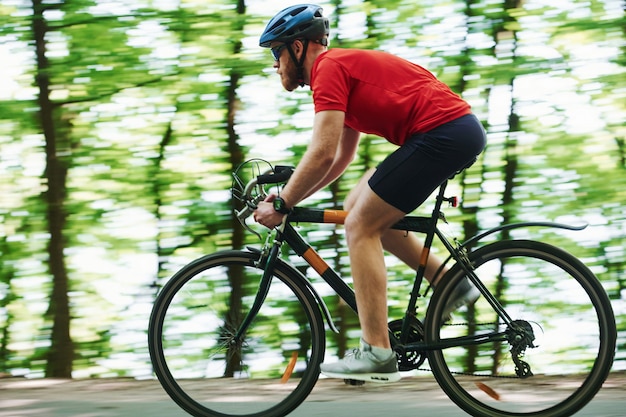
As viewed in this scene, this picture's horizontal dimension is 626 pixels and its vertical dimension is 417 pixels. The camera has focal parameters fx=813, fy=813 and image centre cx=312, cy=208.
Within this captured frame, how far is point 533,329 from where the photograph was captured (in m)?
4.09


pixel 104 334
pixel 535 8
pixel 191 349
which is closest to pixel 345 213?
pixel 191 349

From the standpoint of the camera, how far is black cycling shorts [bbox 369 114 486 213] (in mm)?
3934

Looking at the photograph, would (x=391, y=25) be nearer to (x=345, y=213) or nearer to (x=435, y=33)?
(x=435, y=33)

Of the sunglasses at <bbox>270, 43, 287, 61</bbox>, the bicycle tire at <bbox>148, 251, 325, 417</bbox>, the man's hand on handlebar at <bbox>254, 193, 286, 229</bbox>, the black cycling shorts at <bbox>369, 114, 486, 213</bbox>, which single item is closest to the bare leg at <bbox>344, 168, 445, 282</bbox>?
the black cycling shorts at <bbox>369, 114, 486, 213</bbox>

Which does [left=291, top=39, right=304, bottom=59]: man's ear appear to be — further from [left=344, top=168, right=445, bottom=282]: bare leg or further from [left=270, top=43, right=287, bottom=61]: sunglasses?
[left=344, top=168, right=445, bottom=282]: bare leg

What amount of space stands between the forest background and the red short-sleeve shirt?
2.86 meters

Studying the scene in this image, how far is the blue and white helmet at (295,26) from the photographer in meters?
4.07

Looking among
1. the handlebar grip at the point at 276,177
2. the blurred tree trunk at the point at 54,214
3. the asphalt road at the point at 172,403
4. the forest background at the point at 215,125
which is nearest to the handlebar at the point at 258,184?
the handlebar grip at the point at 276,177

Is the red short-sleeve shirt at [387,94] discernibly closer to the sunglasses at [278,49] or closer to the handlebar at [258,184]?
the sunglasses at [278,49]

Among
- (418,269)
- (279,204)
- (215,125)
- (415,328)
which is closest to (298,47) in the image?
(279,204)

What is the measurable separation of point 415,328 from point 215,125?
3.46m

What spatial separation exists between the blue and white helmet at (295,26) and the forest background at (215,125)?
2709mm

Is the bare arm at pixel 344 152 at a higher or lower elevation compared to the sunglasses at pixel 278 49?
lower

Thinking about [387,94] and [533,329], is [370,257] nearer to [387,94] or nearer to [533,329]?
[387,94]
